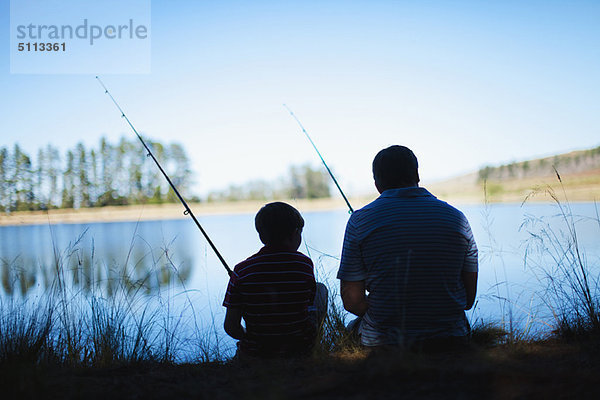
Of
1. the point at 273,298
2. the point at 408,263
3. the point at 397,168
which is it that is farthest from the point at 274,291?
the point at 397,168

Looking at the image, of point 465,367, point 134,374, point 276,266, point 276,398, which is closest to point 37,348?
point 134,374

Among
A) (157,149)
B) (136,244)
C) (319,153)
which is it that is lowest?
(136,244)

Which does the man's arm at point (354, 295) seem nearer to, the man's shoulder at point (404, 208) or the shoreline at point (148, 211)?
the man's shoulder at point (404, 208)

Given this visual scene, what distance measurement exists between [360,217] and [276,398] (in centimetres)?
75

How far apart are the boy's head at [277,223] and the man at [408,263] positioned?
30 cm

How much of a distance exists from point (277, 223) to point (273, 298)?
324 millimetres

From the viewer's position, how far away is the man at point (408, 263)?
1566mm

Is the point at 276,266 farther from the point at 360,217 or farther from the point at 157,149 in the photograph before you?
the point at 157,149

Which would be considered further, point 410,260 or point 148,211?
point 148,211

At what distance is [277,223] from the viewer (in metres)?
1.83

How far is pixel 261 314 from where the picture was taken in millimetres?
1840

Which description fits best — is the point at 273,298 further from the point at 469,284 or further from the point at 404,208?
the point at 469,284

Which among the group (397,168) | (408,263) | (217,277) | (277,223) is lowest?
(217,277)

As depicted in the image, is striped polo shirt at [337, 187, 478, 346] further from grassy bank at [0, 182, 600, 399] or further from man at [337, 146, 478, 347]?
grassy bank at [0, 182, 600, 399]
